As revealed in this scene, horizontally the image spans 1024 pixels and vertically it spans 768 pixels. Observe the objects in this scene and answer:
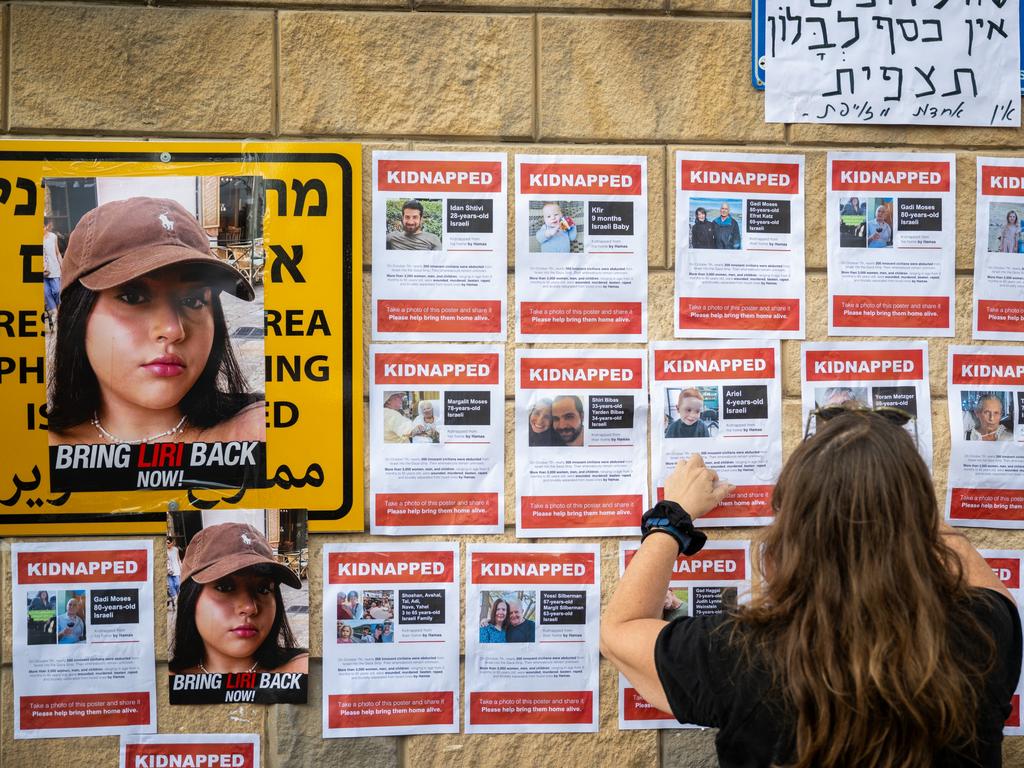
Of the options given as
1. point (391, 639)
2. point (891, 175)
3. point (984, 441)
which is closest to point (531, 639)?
point (391, 639)

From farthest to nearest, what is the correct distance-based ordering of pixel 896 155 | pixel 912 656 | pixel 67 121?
pixel 896 155, pixel 67 121, pixel 912 656

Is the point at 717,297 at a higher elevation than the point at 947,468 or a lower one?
higher

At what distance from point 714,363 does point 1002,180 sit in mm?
1127

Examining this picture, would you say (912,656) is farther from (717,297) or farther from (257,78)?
(257,78)

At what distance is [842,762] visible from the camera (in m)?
1.63

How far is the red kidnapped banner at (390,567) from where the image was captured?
264 cm

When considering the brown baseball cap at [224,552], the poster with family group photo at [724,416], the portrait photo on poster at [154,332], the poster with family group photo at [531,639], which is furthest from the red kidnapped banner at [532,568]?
the portrait photo on poster at [154,332]

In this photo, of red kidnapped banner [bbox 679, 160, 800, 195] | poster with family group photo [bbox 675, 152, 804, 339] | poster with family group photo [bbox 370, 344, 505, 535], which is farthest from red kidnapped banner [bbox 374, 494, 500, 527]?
red kidnapped banner [bbox 679, 160, 800, 195]

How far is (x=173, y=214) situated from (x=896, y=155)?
90.6 inches

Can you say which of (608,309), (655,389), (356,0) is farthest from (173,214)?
(655,389)

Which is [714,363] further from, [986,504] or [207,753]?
[207,753]

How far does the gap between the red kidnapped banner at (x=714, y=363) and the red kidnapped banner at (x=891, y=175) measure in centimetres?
61

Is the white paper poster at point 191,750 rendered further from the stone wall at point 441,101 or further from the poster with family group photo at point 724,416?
the poster with family group photo at point 724,416

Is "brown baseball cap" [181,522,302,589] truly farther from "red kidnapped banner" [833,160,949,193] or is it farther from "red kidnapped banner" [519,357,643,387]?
"red kidnapped banner" [833,160,949,193]
